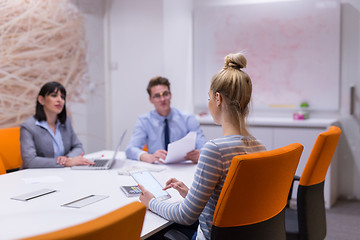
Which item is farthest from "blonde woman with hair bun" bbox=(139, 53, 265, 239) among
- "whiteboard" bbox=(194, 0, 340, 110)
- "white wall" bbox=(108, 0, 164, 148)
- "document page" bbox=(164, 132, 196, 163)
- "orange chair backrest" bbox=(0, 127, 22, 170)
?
"white wall" bbox=(108, 0, 164, 148)

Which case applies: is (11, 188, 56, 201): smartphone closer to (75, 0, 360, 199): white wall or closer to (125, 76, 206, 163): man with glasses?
(125, 76, 206, 163): man with glasses

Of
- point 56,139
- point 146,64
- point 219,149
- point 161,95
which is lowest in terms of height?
point 56,139

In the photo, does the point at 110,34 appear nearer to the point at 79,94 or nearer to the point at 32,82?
the point at 79,94

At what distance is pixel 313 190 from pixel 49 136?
1.93 m

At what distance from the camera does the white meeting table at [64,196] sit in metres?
1.63

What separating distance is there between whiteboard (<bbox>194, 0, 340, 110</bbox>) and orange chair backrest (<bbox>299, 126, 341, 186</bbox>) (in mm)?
2174

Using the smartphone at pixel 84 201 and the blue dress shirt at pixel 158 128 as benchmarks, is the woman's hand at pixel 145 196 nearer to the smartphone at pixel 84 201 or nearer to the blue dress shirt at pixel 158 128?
the smartphone at pixel 84 201

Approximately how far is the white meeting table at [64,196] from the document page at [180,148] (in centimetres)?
6

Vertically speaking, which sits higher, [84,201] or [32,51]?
[32,51]

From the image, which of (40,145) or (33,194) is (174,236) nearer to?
(33,194)

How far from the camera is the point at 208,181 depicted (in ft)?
5.26

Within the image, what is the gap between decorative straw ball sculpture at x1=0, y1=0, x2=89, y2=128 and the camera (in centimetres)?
403

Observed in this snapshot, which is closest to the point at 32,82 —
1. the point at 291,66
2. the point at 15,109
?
the point at 15,109

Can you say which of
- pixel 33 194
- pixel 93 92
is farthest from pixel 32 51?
pixel 33 194
